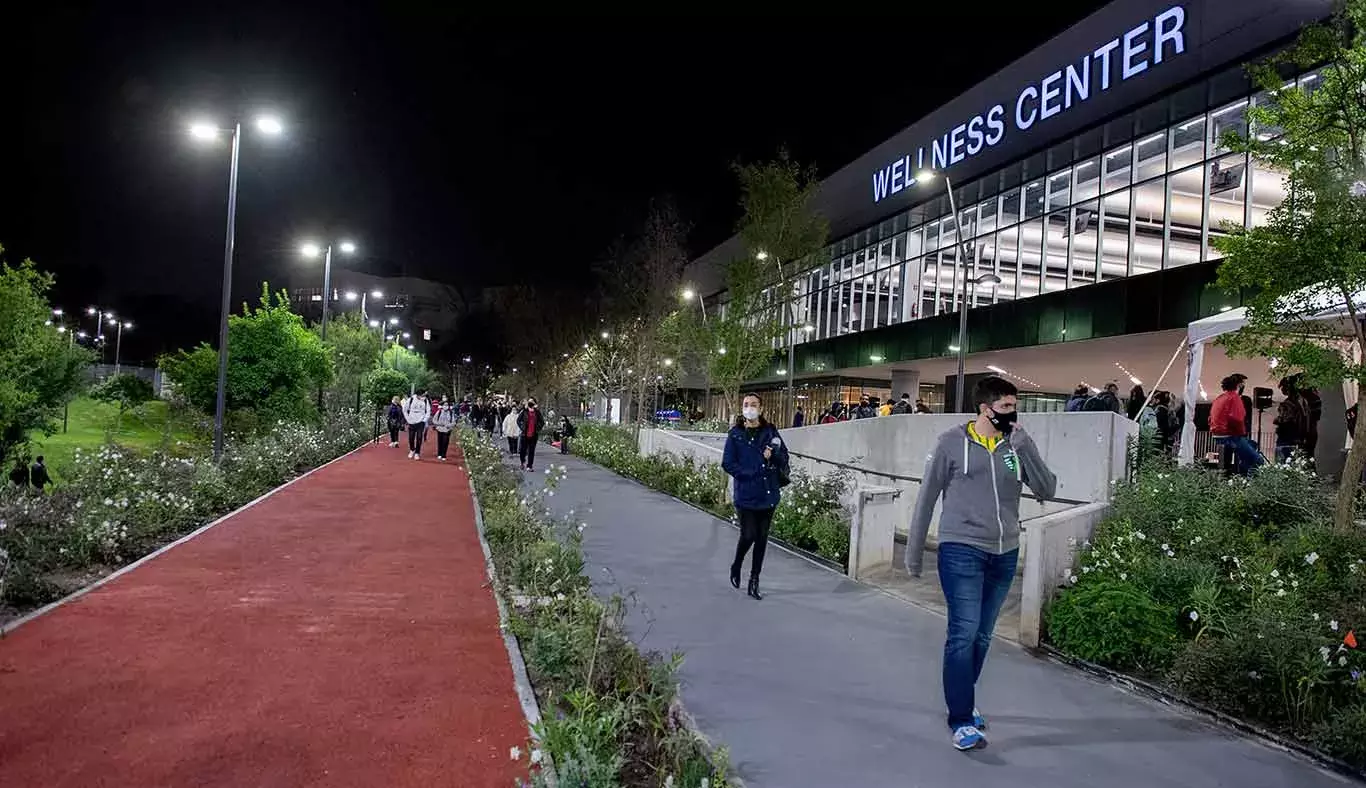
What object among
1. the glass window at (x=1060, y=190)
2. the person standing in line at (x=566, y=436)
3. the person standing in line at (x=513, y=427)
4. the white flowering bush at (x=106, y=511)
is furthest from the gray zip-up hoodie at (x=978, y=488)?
the person standing in line at (x=566, y=436)

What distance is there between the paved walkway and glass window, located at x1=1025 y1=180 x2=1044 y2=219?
22.7 metres

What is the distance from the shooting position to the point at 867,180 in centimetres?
3666

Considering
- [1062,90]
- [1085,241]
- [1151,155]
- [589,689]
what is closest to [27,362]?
[589,689]

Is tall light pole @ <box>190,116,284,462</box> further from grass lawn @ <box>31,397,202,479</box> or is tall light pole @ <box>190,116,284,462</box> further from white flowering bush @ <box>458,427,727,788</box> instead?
white flowering bush @ <box>458,427,727,788</box>

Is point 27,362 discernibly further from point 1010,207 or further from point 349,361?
point 1010,207

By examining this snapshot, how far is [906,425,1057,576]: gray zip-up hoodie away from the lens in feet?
14.5

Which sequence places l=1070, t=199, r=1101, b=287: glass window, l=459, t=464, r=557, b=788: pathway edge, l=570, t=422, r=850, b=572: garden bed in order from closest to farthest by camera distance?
1. l=459, t=464, r=557, b=788: pathway edge
2. l=570, t=422, r=850, b=572: garden bed
3. l=1070, t=199, r=1101, b=287: glass window

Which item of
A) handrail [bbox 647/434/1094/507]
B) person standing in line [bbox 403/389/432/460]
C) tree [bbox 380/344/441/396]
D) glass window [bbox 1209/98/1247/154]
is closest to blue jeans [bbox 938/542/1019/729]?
handrail [bbox 647/434/1094/507]

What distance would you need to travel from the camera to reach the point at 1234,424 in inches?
395

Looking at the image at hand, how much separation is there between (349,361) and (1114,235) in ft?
94.9

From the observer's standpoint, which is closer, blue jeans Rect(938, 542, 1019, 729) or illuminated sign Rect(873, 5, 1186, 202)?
blue jeans Rect(938, 542, 1019, 729)

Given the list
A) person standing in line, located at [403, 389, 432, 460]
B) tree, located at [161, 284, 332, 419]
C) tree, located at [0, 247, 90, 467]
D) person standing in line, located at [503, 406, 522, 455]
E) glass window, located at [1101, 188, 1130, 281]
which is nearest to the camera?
tree, located at [0, 247, 90, 467]

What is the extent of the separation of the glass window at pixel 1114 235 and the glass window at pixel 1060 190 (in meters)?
1.79

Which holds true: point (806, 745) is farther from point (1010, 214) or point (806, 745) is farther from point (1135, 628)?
point (1010, 214)
